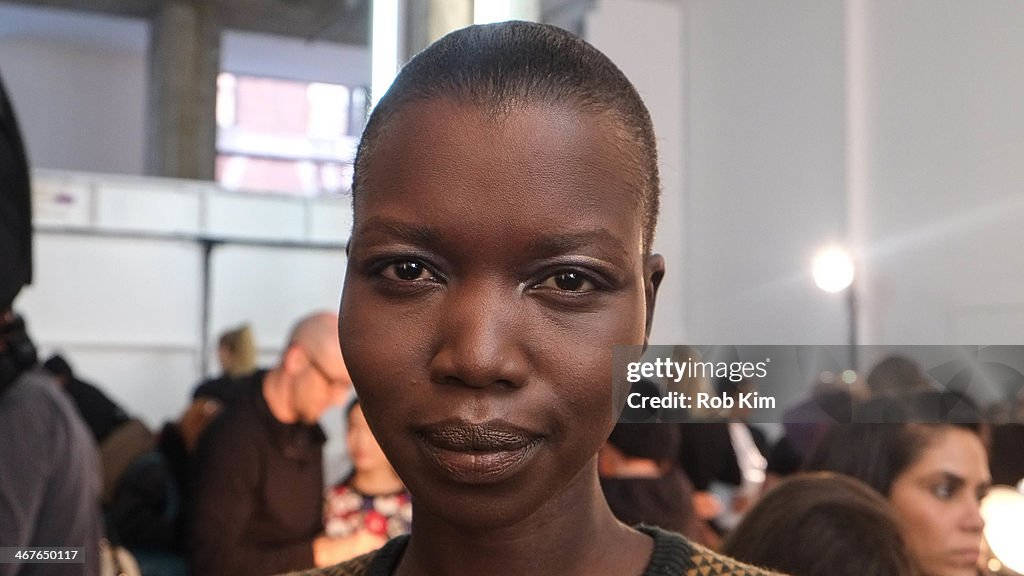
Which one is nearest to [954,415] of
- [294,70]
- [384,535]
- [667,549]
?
[667,549]

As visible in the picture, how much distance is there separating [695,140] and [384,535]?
41.4 inches

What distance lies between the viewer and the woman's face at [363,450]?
5.91 ft

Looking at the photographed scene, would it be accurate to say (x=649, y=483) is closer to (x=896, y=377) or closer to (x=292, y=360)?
(x=896, y=377)

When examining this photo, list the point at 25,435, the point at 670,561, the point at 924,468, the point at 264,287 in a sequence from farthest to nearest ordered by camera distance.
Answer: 1. the point at 264,287
2. the point at 25,435
3. the point at 924,468
4. the point at 670,561

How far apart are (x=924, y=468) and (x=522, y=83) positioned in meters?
0.55

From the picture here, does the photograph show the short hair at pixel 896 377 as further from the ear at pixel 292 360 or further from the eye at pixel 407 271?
the ear at pixel 292 360

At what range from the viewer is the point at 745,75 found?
3.18 ft

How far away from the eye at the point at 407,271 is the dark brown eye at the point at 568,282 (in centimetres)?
7

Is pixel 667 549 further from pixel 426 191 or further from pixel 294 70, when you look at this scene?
pixel 294 70

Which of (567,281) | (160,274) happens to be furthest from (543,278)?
(160,274)

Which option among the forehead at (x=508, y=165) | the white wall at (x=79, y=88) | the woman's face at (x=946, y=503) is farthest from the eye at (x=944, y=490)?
the white wall at (x=79, y=88)

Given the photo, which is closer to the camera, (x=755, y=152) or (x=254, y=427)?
(x=755, y=152)

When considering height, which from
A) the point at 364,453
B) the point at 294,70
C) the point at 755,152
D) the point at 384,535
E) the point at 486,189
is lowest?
the point at 384,535

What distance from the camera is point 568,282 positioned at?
556 mm
